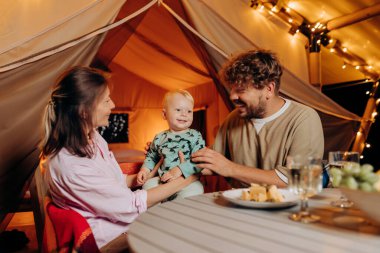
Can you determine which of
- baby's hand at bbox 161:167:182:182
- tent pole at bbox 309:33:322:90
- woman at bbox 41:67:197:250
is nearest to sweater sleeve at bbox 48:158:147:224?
woman at bbox 41:67:197:250

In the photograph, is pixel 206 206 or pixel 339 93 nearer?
pixel 206 206

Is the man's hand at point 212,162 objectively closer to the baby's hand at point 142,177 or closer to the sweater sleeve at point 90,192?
the sweater sleeve at point 90,192

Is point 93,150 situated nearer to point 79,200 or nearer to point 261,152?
point 79,200

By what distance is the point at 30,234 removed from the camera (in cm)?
328

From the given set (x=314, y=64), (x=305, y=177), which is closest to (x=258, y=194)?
(x=305, y=177)

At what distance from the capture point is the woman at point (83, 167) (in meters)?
1.24

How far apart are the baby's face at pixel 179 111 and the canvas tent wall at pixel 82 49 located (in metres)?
0.70

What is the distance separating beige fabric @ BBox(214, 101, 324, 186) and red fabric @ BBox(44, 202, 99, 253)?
3.32 feet

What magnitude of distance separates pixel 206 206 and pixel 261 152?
2.51ft

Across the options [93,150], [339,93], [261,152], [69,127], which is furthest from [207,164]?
[339,93]

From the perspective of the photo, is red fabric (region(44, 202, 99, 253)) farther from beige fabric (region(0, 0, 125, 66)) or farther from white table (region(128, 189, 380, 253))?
beige fabric (region(0, 0, 125, 66))

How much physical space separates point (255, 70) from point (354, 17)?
264cm

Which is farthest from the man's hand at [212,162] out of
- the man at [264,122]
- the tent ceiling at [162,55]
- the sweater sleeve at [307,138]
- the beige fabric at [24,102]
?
the tent ceiling at [162,55]

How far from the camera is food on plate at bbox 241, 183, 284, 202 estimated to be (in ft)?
3.68
